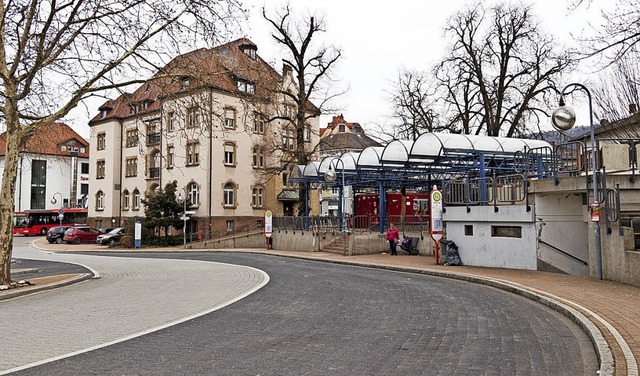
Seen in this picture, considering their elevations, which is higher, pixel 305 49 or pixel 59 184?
pixel 305 49

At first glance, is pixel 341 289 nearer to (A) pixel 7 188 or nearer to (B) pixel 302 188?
(A) pixel 7 188

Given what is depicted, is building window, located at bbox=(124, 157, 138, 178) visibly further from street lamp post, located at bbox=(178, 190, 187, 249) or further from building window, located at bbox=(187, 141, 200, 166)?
street lamp post, located at bbox=(178, 190, 187, 249)

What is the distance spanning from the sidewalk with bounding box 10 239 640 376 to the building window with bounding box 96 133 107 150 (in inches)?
1862

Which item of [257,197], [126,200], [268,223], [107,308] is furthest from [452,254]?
[126,200]

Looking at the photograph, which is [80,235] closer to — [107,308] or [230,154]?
[230,154]

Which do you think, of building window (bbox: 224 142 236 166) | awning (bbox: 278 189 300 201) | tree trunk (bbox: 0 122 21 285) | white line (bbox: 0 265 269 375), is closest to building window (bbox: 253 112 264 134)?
building window (bbox: 224 142 236 166)

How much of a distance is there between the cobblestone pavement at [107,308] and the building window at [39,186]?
6564 centimetres

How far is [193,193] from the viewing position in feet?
154

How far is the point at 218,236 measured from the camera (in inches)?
1758

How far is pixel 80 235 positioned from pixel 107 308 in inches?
1646

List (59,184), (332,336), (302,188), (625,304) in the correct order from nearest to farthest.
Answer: (332,336), (625,304), (302,188), (59,184)

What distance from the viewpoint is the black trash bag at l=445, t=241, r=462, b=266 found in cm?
1947

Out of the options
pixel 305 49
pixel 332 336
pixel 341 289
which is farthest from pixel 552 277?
pixel 305 49

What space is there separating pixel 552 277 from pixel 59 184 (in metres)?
76.3
